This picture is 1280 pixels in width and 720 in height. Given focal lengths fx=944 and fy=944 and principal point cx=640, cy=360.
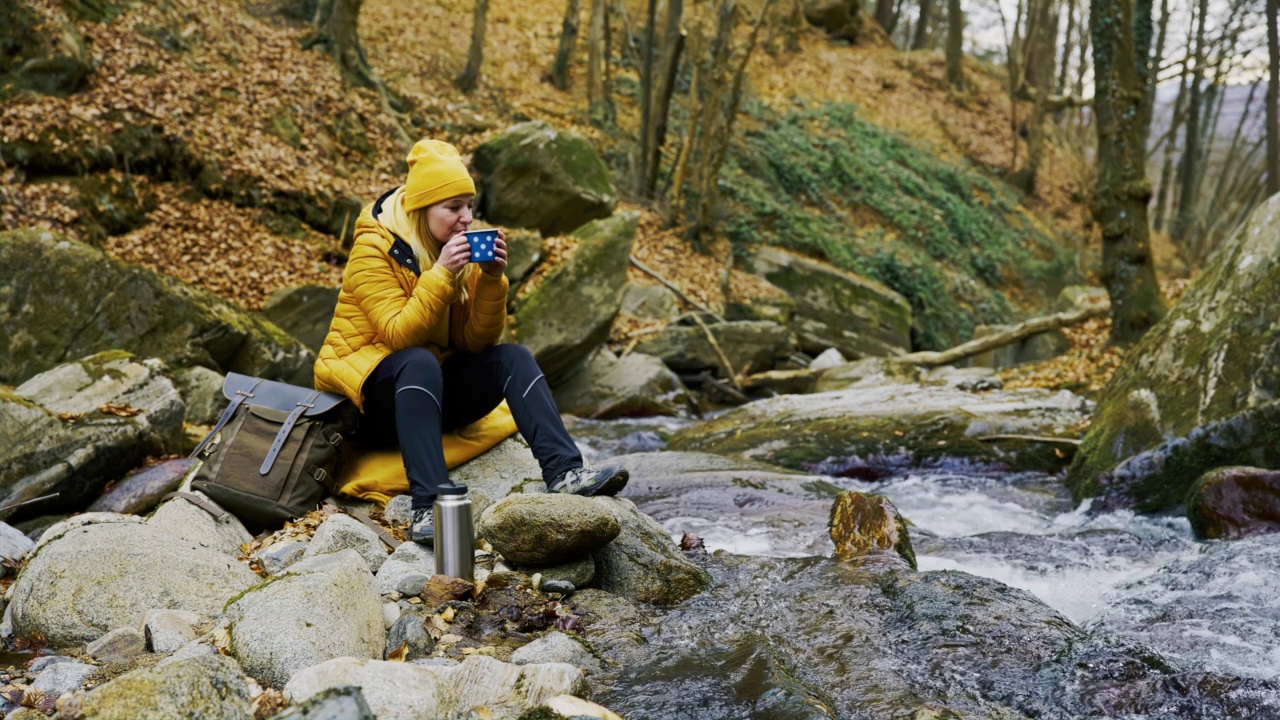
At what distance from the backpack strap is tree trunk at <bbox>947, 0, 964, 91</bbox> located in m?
26.2

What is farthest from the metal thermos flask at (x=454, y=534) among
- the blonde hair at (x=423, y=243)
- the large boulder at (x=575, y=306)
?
the large boulder at (x=575, y=306)

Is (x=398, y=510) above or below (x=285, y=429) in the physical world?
below

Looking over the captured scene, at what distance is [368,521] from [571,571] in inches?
45.1

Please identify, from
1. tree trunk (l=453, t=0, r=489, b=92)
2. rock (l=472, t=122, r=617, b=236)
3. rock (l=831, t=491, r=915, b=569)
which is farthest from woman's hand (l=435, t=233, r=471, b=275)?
tree trunk (l=453, t=0, r=489, b=92)

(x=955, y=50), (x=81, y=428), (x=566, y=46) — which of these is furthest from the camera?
(x=955, y=50)

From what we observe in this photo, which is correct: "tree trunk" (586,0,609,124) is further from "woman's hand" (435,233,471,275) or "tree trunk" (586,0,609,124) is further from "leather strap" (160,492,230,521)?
"leather strap" (160,492,230,521)

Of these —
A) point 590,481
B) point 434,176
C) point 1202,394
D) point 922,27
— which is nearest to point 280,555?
point 590,481

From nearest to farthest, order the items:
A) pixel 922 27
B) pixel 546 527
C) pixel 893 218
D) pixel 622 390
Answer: pixel 546 527 → pixel 622 390 → pixel 893 218 → pixel 922 27

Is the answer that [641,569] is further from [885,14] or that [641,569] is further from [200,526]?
[885,14]

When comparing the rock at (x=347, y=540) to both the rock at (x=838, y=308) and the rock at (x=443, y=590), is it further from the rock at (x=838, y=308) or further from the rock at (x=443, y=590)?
the rock at (x=838, y=308)

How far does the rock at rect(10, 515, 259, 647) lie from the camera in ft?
11.1

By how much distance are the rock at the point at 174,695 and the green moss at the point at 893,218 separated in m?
15.8

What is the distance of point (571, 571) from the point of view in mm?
4086

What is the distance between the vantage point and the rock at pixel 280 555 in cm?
402
